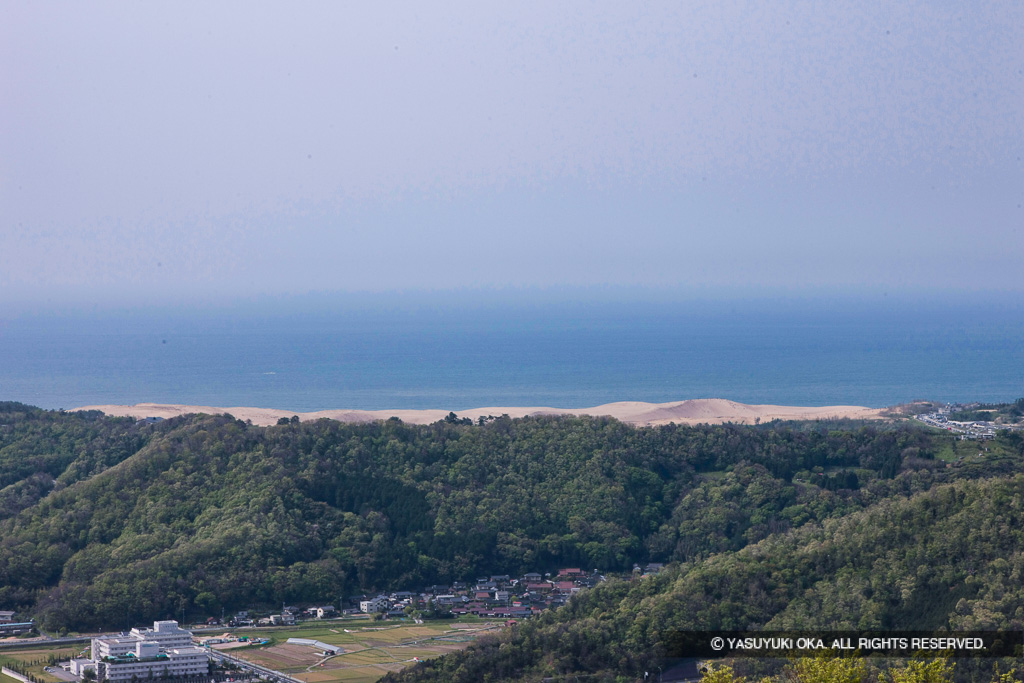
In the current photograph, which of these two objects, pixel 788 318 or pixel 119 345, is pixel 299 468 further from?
pixel 788 318

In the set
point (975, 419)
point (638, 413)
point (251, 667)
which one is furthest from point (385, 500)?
point (975, 419)

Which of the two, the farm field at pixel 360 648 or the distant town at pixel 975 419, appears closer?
the farm field at pixel 360 648

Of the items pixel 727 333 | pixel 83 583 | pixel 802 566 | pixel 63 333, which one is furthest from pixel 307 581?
pixel 63 333

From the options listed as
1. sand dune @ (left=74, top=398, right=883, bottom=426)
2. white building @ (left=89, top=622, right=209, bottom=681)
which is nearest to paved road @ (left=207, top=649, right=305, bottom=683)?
white building @ (left=89, top=622, right=209, bottom=681)

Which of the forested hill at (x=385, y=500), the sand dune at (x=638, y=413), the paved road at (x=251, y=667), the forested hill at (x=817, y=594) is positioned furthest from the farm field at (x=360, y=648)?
the sand dune at (x=638, y=413)

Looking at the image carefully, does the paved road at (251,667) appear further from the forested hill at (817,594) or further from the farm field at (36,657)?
the farm field at (36,657)

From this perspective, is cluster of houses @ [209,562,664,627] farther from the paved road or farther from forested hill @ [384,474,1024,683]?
forested hill @ [384,474,1024,683]

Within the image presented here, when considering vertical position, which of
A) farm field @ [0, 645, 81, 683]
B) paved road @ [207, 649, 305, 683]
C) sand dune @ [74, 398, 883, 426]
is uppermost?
sand dune @ [74, 398, 883, 426]
